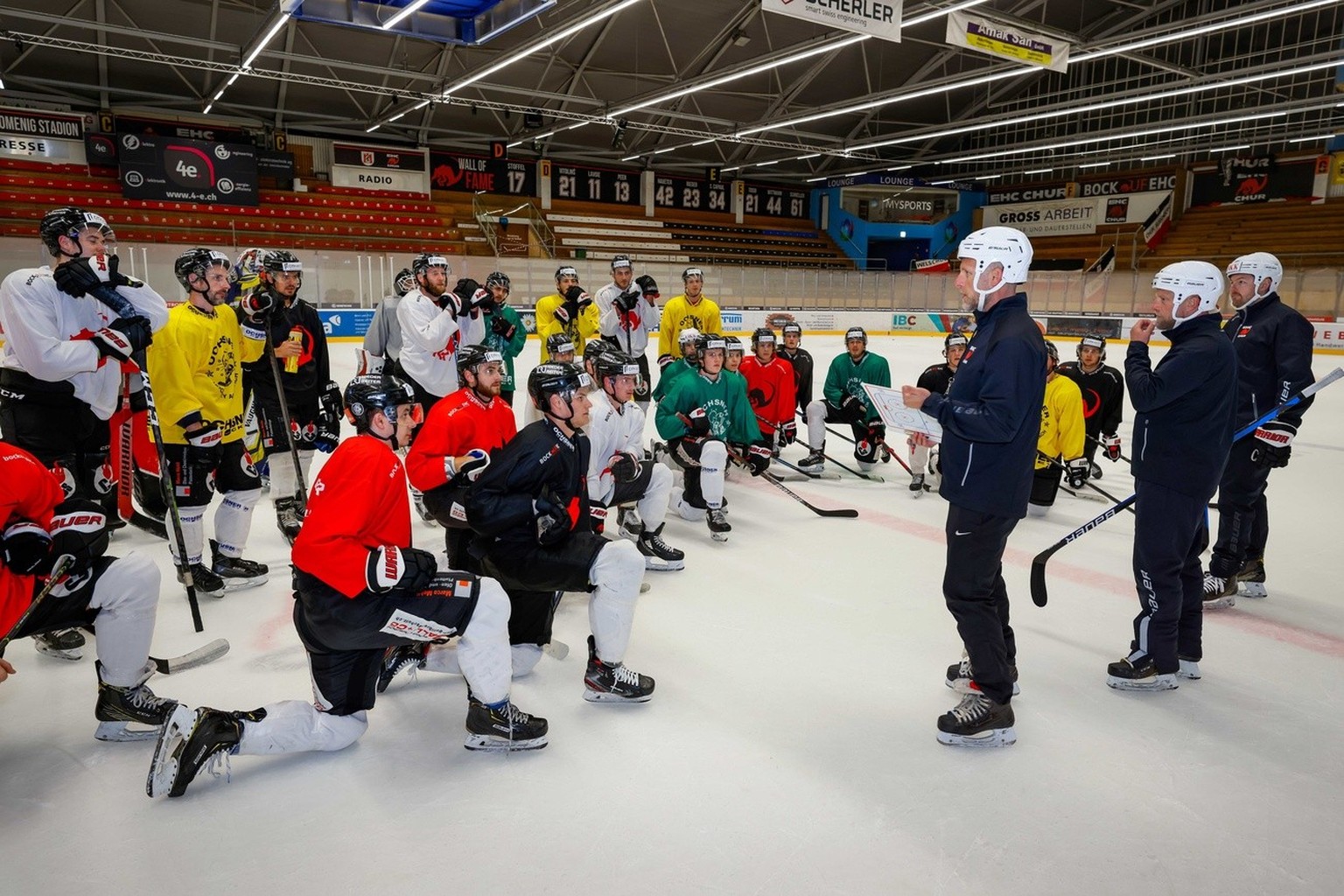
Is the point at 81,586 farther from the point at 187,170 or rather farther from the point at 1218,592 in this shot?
the point at 187,170

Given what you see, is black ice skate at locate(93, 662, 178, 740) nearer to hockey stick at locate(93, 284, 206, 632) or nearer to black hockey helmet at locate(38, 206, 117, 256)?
hockey stick at locate(93, 284, 206, 632)

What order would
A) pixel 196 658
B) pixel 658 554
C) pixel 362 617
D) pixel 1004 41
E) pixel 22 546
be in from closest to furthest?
pixel 22 546, pixel 362 617, pixel 196 658, pixel 658 554, pixel 1004 41

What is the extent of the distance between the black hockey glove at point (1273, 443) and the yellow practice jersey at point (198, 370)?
15.7 ft

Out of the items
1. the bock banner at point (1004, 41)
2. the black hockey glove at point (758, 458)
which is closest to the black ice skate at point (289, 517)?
the black hockey glove at point (758, 458)

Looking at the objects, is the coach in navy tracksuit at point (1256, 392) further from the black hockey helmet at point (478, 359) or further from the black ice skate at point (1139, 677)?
the black hockey helmet at point (478, 359)

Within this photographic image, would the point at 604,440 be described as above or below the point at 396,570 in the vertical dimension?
above

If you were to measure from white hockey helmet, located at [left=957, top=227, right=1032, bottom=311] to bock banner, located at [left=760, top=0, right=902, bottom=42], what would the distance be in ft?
23.6

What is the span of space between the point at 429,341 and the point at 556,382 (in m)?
2.13

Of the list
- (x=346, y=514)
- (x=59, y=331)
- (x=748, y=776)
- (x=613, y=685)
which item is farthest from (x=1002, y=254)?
(x=59, y=331)

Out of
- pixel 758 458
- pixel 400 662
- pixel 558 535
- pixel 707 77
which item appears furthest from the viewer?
pixel 707 77

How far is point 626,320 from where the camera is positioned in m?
6.54

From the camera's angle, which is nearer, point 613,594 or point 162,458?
point 613,594

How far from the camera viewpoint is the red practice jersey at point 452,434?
3369 millimetres

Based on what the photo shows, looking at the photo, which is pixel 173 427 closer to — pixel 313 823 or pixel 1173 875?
pixel 313 823
